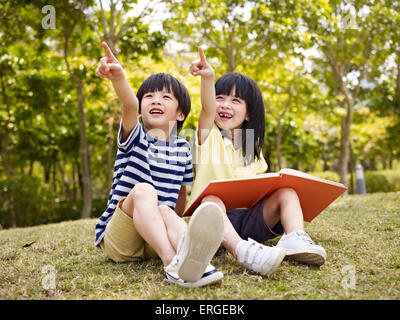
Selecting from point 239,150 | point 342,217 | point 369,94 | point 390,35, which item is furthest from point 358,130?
point 239,150

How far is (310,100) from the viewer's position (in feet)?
32.9

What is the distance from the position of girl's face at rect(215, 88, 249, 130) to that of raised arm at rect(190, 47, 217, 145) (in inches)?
6.2

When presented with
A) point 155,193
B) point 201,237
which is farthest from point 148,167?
point 201,237

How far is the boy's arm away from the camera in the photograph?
96.2 inches

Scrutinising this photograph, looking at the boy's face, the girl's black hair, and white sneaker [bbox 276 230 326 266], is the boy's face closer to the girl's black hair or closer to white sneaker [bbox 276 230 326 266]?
the girl's black hair

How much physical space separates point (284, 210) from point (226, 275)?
1.69 feet

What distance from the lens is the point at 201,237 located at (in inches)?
61.2

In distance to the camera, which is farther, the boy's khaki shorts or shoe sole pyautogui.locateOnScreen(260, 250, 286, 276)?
the boy's khaki shorts

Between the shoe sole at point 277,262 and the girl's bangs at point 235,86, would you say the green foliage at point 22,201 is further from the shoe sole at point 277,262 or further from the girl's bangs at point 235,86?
the shoe sole at point 277,262

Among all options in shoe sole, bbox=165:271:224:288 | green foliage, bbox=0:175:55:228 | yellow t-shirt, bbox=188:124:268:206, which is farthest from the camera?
green foliage, bbox=0:175:55:228

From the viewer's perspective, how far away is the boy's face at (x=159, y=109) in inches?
92.5

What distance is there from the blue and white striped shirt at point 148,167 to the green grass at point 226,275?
0.32 m

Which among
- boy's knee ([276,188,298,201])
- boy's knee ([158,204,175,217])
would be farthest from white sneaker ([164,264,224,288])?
boy's knee ([276,188,298,201])

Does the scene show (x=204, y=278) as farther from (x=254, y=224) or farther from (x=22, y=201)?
(x=22, y=201)
